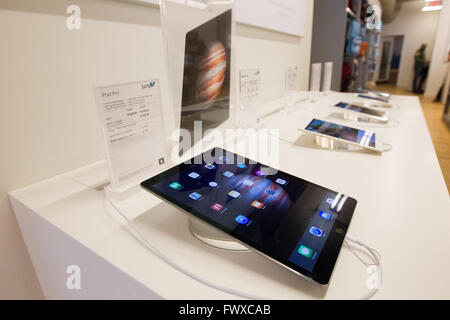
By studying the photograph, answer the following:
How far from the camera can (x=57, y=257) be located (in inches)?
21.9

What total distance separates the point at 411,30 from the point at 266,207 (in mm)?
10608

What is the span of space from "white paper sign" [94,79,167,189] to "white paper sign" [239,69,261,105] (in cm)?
45

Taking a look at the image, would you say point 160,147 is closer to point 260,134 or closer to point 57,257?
point 57,257

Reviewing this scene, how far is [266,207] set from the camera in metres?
0.48

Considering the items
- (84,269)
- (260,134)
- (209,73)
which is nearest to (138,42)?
(209,73)

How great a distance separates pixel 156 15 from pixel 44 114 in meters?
0.49

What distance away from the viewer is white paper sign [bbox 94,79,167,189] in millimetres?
533

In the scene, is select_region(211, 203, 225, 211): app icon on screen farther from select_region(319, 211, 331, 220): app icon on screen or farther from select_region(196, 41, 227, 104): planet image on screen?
select_region(196, 41, 227, 104): planet image on screen

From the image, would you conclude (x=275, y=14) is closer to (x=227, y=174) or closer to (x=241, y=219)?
(x=227, y=174)

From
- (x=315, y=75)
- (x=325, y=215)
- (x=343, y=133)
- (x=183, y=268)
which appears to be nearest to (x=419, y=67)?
(x=315, y=75)

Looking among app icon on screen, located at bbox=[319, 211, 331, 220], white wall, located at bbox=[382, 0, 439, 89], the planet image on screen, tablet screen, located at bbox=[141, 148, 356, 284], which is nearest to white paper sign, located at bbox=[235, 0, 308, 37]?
the planet image on screen

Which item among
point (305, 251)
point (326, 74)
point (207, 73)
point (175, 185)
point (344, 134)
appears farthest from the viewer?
point (326, 74)
